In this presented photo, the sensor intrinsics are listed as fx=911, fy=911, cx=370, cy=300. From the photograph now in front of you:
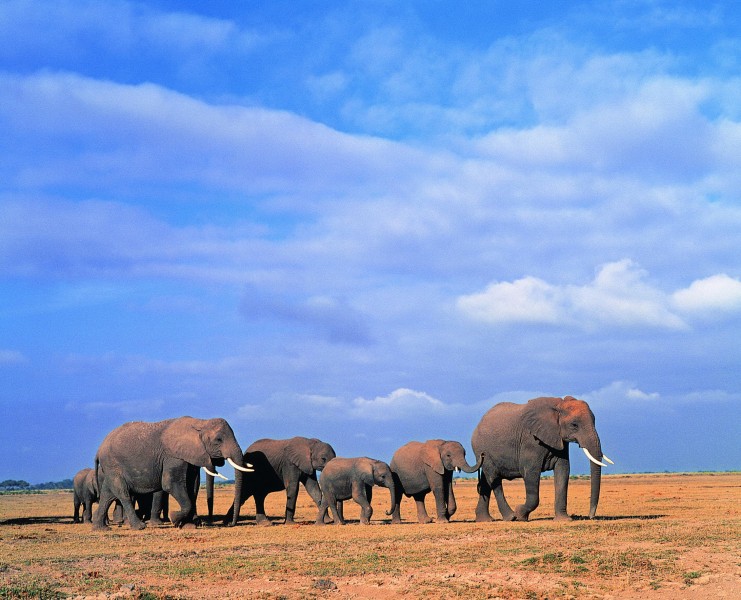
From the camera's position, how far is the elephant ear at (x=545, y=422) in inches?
1088

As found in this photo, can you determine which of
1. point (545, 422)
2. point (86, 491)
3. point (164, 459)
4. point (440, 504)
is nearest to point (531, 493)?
point (545, 422)

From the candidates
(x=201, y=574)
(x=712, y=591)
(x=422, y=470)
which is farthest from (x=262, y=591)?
(x=422, y=470)

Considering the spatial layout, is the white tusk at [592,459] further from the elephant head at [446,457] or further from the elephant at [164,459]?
the elephant at [164,459]

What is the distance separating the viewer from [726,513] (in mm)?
31250

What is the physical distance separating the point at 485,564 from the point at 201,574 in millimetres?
5632

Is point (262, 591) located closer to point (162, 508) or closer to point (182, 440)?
Result: point (182, 440)

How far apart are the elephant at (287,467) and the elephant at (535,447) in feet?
19.7

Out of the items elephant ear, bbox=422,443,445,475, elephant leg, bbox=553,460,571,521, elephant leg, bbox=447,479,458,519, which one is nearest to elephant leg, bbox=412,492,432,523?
elephant leg, bbox=447,479,458,519

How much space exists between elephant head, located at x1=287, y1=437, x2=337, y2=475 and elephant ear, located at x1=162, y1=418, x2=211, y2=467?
12.1 feet

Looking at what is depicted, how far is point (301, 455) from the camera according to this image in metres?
32.1

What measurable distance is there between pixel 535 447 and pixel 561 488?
147 centimetres

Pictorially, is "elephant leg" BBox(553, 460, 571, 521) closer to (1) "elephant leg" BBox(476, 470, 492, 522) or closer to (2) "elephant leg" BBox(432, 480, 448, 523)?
(1) "elephant leg" BBox(476, 470, 492, 522)

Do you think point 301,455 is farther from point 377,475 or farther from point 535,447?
point 535,447

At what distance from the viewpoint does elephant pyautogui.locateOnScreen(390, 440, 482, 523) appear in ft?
98.5
